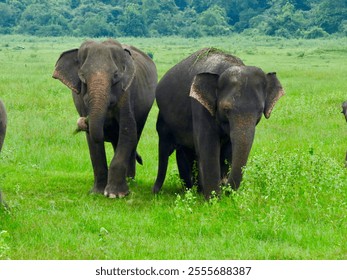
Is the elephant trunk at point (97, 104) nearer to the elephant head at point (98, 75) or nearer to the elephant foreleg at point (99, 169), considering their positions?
the elephant head at point (98, 75)

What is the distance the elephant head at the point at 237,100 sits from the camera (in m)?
8.55

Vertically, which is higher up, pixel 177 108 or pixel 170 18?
pixel 177 108

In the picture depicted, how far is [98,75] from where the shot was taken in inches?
373

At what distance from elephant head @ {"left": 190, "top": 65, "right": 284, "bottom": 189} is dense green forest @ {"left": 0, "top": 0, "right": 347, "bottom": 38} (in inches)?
2224

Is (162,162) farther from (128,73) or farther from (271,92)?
(271,92)

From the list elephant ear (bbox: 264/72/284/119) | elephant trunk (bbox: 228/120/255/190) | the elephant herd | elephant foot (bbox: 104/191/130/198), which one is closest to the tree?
the elephant herd

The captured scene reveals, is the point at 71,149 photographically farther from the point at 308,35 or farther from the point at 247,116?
the point at 308,35

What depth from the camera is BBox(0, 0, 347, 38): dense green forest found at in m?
68.8

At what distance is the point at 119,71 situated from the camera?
977 centimetres

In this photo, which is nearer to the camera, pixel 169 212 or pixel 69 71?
pixel 169 212

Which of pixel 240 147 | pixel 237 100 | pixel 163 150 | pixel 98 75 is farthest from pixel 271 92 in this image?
pixel 163 150

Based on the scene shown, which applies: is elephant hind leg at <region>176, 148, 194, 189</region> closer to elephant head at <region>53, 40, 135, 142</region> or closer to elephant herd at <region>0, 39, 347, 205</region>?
elephant herd at <region>0, 39, 347, 205</region>

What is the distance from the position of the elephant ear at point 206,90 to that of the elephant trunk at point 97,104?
992 millimetres

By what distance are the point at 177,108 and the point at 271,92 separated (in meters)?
1.47
